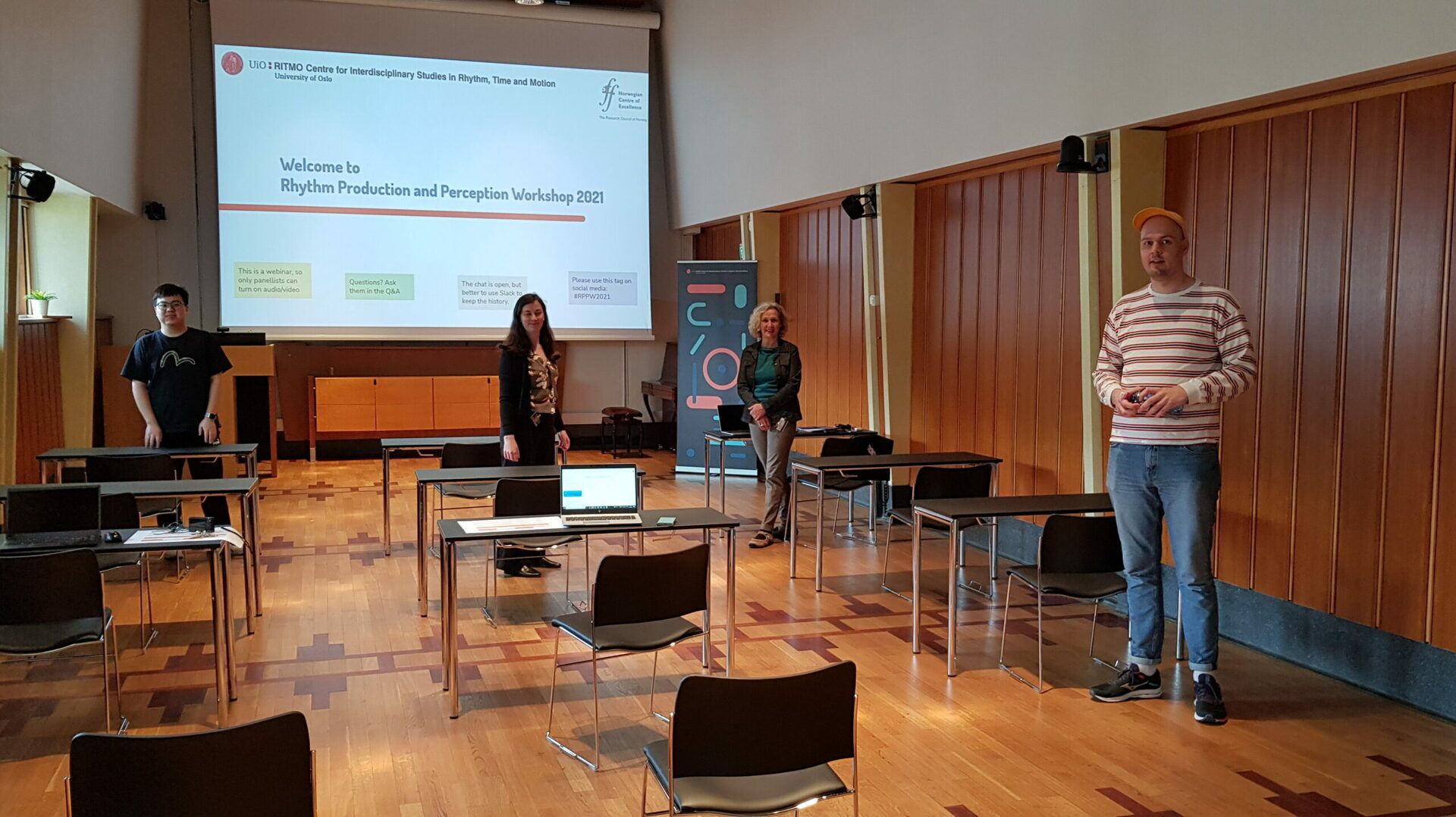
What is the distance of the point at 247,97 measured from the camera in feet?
35.5

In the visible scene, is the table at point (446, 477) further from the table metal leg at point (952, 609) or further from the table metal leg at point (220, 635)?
the table metal leg at point (952, 609)

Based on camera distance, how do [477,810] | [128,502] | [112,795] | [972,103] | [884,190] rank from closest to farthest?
[112,795], [477,810], [128,502], [972,103], [884,190]

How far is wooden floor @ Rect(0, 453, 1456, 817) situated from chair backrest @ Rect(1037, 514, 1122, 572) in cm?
51

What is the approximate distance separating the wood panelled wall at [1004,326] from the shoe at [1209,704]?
224 centimetres

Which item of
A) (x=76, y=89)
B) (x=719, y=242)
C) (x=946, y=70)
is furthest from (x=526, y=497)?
(x=719, y=242)

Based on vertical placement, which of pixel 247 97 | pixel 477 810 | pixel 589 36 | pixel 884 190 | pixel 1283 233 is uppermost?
pixel 589 36

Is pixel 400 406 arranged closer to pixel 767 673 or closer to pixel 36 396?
pixel 36 396

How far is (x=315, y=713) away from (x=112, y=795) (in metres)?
2.15

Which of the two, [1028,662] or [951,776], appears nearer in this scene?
[951,776]

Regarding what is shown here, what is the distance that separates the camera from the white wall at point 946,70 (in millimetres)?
4477

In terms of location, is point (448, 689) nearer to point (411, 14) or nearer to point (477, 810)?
point (477, 810)

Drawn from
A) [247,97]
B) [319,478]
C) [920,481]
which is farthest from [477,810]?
[247,97]

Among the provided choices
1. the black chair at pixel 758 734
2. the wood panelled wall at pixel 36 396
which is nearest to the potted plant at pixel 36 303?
the wood panelled wall at pixel 36 396

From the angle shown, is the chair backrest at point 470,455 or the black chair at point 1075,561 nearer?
the black chair at point 1075,561
